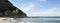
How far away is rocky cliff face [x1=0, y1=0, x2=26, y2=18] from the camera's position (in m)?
4.27

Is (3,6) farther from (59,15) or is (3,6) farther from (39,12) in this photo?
(59,15)

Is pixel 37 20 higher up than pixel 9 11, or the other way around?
pixel 9 11

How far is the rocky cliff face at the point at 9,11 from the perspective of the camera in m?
4.27

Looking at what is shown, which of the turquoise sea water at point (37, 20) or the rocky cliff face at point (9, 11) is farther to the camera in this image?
the rocky cliff face at point (9, 11)

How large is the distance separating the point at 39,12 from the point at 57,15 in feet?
1.69

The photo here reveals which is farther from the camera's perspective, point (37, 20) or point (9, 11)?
point (9, 11)

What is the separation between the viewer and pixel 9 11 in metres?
4.37

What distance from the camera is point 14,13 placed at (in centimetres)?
429

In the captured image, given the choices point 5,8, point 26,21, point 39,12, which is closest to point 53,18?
point 39,12

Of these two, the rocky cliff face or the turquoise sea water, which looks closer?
the turquoise sea water

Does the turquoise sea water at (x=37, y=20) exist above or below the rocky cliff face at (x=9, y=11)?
below

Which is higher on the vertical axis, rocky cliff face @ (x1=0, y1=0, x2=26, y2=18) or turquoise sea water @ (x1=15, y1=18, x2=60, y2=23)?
rocky cliff face @ (x1=0, y1=0, x2=26, y2=18)

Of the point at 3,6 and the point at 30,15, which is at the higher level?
the point at 3,6

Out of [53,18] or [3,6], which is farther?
[3,6]
